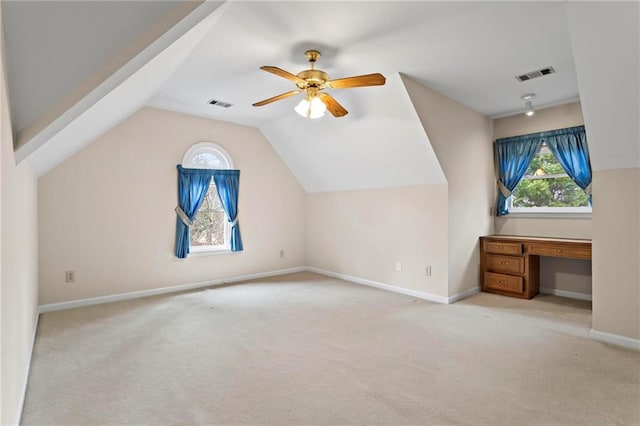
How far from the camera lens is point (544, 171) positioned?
475 centimetres

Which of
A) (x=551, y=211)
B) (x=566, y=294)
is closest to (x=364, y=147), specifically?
(x=551, y=211)

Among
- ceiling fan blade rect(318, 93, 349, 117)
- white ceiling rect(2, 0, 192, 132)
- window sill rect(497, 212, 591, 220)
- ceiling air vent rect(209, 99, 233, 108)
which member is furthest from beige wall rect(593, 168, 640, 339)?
ceiling air vent rect(209, 99, 233, 108)

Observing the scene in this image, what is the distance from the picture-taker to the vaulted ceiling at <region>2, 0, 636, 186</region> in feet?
5.64

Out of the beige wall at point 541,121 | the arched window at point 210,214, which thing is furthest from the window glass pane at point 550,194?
the arched window at point 210,214

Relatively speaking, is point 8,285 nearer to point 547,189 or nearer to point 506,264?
point 506,264

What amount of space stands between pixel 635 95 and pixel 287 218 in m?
4.82

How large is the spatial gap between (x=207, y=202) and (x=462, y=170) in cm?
379

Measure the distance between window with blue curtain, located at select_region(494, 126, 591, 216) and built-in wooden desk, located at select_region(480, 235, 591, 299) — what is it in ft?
1.91

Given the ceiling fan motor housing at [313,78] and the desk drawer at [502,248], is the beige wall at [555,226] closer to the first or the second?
the desk drawer at [502,248]

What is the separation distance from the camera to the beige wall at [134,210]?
399cm

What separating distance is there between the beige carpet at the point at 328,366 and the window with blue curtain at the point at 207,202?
129cm

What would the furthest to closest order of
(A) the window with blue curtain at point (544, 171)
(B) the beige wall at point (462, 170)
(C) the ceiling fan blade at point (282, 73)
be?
(A) the window with blue curtain at point (544, 171) < (B) the beige wall at point (462, 170) < (C) the ceiling fan blade at point (282, 73)

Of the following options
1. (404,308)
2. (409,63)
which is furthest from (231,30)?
(404,308)

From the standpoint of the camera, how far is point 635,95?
255 cm
